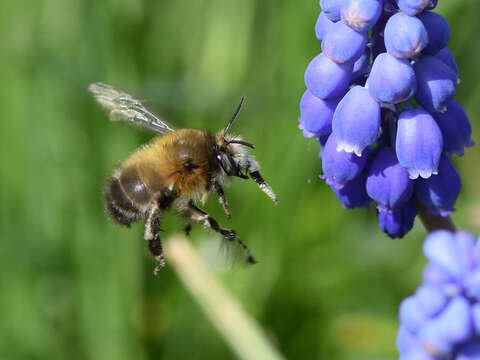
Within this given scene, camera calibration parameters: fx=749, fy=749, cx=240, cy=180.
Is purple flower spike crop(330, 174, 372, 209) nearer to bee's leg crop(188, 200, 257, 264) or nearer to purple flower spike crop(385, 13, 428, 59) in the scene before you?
purple flower spike crop(385, 13, 428, 59)

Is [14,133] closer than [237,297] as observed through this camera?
No

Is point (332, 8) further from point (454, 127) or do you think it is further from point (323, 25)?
point (454, 127)

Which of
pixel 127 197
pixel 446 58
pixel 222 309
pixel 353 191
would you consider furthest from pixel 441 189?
pixel 222 309

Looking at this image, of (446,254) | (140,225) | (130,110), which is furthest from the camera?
(140,225)

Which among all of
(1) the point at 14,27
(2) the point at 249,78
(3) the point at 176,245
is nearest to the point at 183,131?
(3) the point at 176,245

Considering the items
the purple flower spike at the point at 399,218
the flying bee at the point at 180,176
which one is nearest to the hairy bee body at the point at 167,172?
the flying bee at the point at 180,176

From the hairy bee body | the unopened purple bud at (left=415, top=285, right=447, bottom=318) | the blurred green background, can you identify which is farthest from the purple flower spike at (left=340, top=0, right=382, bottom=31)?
the blurred green background

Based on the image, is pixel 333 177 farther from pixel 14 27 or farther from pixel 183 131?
pixel 14 27
